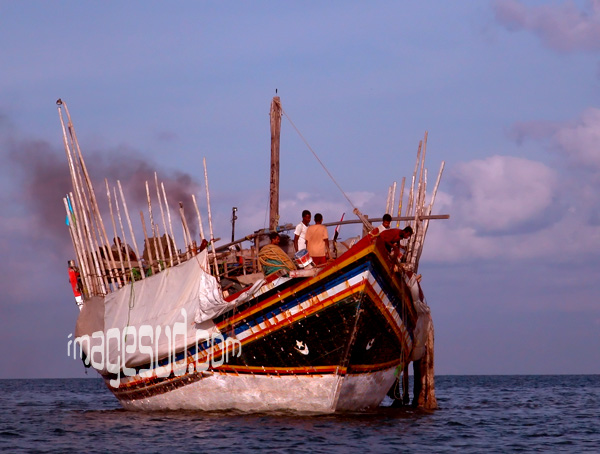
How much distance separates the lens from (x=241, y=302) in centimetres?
2259

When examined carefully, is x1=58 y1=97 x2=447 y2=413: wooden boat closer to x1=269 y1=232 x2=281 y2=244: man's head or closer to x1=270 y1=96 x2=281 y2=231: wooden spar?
Answer: x1=269 y1=232 x2=281 y2=244: man's head

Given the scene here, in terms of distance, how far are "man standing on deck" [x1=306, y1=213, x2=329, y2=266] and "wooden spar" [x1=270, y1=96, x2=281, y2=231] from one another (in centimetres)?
475

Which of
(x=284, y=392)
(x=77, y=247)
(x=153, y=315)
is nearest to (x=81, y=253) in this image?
(x=77, y=247)

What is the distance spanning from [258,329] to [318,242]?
2647 millimetres

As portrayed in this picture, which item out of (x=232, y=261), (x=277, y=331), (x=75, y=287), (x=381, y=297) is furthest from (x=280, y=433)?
(x=75, y=287)

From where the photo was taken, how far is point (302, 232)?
24031 mm

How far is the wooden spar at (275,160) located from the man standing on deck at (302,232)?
14.0 feet

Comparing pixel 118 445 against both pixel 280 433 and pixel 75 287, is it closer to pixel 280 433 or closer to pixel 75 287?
pixel 280 433

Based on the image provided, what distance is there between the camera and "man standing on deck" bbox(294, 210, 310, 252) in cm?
2391

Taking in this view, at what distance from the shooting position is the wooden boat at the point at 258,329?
72.6ft

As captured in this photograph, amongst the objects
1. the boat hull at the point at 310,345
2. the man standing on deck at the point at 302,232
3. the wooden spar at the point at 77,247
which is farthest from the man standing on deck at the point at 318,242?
the wooden spar at the point at 77,247

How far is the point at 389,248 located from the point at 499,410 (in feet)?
44.5

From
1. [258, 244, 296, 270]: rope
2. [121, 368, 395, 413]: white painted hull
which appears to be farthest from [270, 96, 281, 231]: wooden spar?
[121, 368, 395, 413]: white painted hull

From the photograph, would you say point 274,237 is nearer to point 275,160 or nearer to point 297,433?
point 275,160
